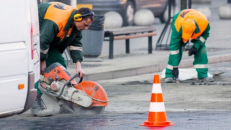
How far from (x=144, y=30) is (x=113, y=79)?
3.96 m

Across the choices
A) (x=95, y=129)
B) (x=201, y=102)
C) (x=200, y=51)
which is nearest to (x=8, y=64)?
(x=95, y=129)

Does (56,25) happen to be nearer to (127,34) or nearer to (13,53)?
(13,53)

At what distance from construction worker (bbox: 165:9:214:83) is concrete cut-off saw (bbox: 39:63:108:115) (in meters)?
3.43

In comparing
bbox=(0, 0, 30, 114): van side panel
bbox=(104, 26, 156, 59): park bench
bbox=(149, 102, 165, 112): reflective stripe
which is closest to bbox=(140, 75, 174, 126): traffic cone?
bbox=(149, 102, 165, 112): reflective stripe

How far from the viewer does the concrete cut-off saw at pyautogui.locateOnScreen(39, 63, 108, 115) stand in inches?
332

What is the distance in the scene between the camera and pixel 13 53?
6406mm

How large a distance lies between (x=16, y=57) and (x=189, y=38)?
568cm

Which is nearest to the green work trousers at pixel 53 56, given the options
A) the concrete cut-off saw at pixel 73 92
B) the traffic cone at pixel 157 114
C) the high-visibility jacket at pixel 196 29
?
the concrete cut-off saw at pixel 73 92

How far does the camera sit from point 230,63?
15.0 m

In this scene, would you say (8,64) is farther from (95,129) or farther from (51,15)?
(51,15)

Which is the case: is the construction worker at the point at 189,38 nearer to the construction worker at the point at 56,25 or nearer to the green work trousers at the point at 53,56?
the green work trousers at the point at 53,56

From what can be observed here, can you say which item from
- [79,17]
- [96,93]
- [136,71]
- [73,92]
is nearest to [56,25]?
[79,17]

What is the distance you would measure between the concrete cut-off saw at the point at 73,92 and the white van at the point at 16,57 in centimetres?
177

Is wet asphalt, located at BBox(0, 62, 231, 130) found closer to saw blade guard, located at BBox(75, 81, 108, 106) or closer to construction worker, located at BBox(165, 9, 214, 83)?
saw blade guard, located at BBox(75, 81, 108, 106)
